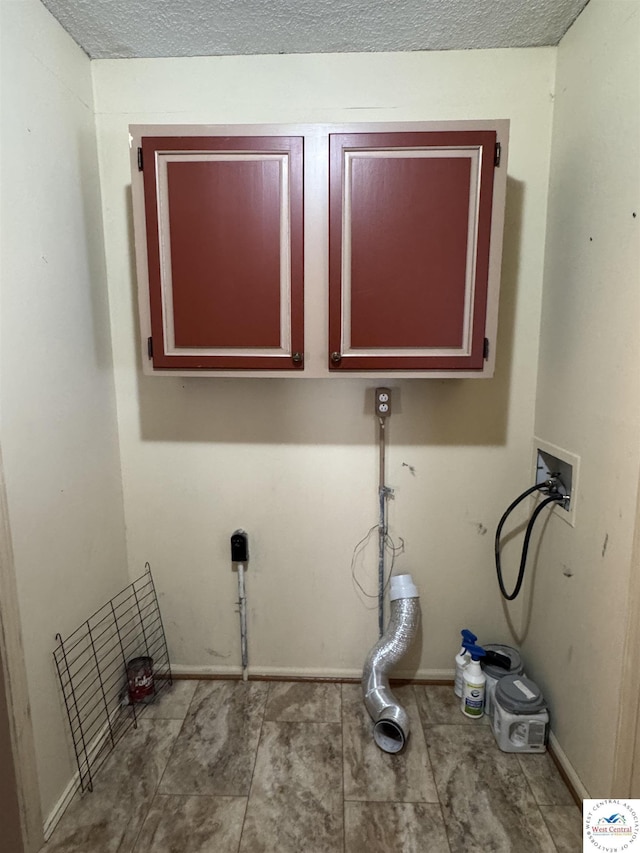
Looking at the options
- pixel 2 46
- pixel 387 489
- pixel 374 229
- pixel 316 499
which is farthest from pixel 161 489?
pixel 2 46

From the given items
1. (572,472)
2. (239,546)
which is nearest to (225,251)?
(239,546)

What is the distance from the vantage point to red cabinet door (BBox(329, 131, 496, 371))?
1.19m

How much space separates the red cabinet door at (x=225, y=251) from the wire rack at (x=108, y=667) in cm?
96

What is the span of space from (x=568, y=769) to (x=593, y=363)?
1.26 meters

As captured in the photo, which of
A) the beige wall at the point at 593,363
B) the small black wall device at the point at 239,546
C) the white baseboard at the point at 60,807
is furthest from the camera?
the small black wall device at the point at 239,546

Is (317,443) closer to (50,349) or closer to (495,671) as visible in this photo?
(50,349)

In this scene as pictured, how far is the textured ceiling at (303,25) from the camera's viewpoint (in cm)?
122

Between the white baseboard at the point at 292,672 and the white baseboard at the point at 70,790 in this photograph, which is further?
the white baseboard at the point at 292,672

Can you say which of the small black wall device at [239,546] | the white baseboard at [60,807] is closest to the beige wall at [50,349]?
the white baseboard at [60,807]

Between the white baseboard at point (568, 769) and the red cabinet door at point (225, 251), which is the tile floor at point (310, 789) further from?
the red cabinet door at point (225, 251)

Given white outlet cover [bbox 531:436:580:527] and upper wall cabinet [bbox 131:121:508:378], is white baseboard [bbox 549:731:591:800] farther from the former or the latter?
upper wall cabinet [bbox 131:121:508:378]

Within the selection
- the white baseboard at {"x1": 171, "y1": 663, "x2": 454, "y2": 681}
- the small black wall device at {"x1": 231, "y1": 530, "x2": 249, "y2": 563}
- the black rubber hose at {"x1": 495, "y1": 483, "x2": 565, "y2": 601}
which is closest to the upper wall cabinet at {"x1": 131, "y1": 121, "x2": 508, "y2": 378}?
the black rubber hose at {"x1": 495, "y1": 483, "x2": 565, "y2": 601}

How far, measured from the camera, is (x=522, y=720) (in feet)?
4.55

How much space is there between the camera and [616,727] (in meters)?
1.09
